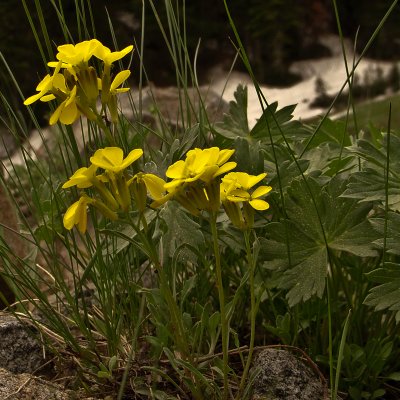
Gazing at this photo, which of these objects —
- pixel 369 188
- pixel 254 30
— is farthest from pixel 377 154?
pixel 254 30

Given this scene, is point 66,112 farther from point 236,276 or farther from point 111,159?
point 236,276

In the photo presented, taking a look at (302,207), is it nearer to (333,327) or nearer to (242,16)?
(333,327)

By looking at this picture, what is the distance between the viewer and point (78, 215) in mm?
651

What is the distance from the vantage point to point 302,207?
938 millimetres

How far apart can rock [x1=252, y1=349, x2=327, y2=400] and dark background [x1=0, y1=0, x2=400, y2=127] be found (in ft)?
21.2

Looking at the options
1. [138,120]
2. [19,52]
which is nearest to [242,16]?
[19,52]

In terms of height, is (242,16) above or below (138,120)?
below

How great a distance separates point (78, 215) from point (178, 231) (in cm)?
21

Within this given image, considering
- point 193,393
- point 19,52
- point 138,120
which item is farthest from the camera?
point 19,52

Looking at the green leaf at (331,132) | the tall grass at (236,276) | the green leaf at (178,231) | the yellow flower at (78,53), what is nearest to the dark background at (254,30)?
the green leaf at (331,132)

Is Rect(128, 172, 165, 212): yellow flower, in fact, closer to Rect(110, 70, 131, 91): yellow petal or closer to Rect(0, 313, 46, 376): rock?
Rect(110, 70, 131, 91): yellow petal

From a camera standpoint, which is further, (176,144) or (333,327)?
(333,327)

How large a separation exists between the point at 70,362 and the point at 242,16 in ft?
26.6

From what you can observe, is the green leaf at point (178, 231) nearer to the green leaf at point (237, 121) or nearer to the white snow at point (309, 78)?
the green leaf at point (237, 121)
